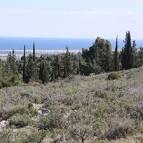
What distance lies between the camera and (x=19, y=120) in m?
17.3

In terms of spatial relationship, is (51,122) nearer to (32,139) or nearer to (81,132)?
(81,132)

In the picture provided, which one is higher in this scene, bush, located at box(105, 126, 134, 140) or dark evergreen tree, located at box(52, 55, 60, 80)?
bush, located at box(105, 126, 134, 140)

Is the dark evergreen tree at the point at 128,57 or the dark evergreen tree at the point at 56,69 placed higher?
the dark evergreen tree at the point at 128,57

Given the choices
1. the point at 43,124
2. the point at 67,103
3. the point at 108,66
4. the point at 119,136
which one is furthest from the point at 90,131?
the point at 108,66

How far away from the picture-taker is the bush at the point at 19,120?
17.0 meters

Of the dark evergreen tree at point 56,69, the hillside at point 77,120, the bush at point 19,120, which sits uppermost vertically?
the hillside at point 77,120

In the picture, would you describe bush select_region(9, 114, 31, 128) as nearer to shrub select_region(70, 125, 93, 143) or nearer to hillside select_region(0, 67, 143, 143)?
hillside select_region(0, 67, 143, 143)

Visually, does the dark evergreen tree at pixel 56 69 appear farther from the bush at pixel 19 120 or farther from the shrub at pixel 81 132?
the shrub at pixel 81 132

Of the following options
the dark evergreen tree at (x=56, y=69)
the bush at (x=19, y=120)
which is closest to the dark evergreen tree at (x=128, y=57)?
the dark evergreen tree at (x=56, y=69)

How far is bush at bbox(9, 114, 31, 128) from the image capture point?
16978mm

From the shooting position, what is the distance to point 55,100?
22172 mm

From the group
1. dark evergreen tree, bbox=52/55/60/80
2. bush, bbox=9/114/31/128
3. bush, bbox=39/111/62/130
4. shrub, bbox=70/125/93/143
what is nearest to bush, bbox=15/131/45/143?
shrub, bbox=70/125/93/143

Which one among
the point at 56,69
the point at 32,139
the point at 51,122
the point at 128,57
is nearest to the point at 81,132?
the point at 32,139

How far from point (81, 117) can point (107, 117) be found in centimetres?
97
